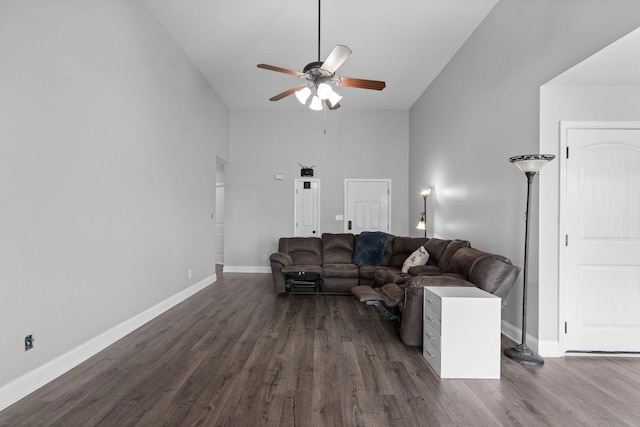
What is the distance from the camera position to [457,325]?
8.48ft

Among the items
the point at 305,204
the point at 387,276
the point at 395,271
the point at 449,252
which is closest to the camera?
the point at 449,252

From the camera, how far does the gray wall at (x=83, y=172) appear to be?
223 cm

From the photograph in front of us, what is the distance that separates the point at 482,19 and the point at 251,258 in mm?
5922

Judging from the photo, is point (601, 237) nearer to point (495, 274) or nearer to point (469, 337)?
point (495, 274)

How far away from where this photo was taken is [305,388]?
94.7 inches

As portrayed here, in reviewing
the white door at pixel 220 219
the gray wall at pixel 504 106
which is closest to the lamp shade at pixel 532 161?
the gray wall at pixel 504 106

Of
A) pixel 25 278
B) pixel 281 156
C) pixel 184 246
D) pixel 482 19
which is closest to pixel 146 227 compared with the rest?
pixel 184 246

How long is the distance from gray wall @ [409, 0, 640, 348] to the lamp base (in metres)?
0.23

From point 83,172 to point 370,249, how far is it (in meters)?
4.29

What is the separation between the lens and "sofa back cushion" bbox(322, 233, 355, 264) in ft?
20.2

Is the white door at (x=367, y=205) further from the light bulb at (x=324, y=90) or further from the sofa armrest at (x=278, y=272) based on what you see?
the light bulb at (x=324, y=90)

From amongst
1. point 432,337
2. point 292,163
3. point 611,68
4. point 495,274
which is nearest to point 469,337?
point 432,337

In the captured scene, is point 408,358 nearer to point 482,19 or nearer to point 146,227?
point 146,227

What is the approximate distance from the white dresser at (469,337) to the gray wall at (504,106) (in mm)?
791
